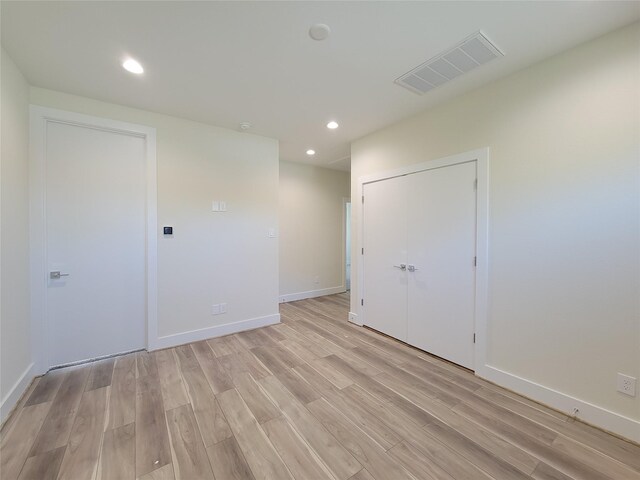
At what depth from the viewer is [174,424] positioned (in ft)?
5.71

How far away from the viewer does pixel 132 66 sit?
6.61ft

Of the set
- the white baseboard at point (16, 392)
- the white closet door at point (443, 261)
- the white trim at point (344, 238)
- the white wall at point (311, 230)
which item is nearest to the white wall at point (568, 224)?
the white closet door at point (443, 261)

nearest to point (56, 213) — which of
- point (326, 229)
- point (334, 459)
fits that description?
point (334, 459)

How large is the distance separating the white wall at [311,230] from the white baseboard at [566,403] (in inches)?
132

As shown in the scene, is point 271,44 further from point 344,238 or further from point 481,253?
point 344,238

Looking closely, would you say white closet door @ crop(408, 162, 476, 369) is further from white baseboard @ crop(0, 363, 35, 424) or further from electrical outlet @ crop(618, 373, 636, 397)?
white baseboard @ crop(0, 363, 35, 424)

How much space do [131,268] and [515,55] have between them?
4030 mm

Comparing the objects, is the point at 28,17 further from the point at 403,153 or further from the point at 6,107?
the point at 403,153

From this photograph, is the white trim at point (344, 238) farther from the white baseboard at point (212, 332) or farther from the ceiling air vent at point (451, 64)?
the ceiling air vent at point (451, 64)

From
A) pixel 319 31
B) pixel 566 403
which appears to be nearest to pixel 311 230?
pixel 319 31

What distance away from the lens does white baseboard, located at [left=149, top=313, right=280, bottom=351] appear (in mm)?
2878

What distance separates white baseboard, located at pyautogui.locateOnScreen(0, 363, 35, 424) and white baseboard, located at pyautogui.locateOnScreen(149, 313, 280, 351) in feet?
2.89

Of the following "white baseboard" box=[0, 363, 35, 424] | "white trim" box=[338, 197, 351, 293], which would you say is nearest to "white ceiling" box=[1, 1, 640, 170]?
"white baseboard" box=[0, 363, 35, 424]

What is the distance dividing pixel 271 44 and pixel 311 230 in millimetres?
3614
